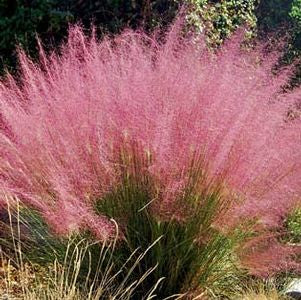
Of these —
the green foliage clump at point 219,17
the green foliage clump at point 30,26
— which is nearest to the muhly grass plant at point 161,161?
the green foliage clump at point 219,17

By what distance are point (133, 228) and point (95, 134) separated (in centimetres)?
48

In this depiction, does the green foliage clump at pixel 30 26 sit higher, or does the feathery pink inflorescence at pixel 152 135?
the feathery pink inflorescence at pixel 152 135

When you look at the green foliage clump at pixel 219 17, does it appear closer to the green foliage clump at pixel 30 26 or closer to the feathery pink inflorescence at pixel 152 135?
the green foliage clump at pixel 30 26

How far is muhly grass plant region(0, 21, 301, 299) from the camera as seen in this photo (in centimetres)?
306

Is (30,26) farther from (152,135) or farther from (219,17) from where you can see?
(152,135)

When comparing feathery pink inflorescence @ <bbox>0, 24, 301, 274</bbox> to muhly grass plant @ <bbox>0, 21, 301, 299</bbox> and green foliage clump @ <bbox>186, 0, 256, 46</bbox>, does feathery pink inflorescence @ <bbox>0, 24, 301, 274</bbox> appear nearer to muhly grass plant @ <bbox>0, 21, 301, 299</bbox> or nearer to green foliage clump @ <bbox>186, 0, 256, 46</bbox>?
muhly grass plant @ <bbox>0, 21, 301, 299</bbox>

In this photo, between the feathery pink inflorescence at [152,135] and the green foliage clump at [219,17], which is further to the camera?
the green foliage clump at [219,17]

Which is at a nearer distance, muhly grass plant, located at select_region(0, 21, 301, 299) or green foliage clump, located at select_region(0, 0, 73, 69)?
muhly grass plant, located at select_region(0, 21, 301, 299)

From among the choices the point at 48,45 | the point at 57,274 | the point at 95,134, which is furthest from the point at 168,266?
the point at 48,45

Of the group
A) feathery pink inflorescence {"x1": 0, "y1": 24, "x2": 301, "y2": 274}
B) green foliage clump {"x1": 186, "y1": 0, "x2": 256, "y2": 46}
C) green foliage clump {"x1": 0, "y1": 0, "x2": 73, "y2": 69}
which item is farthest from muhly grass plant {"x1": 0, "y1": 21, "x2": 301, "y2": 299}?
green foliage clump {"x1": 0, "y1": 0, "x2": 73, "y2": 69}

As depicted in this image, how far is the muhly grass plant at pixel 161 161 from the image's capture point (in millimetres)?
3057

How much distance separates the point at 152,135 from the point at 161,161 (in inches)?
5.1

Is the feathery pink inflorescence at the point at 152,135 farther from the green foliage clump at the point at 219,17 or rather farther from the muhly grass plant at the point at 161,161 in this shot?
the green foliage clump at the point at 219,17

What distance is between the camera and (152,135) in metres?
3.04
